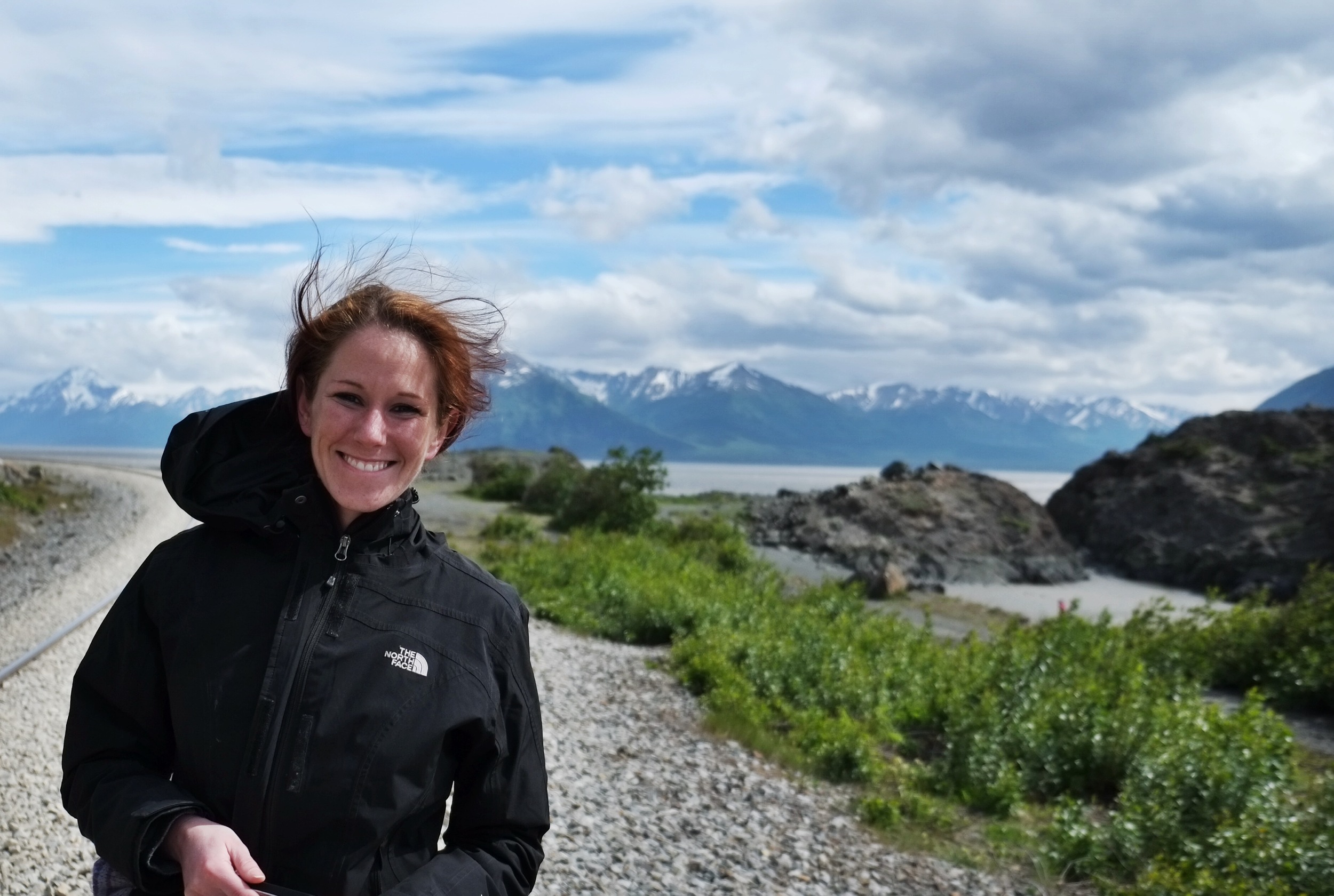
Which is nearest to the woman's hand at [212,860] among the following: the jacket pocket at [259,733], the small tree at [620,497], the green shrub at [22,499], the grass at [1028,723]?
the jacket pocket at [259,733]

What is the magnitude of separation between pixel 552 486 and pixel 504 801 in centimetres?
3622

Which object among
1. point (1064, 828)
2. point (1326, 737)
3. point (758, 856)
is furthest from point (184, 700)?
point (1326, 737)

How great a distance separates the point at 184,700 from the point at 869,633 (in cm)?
1482

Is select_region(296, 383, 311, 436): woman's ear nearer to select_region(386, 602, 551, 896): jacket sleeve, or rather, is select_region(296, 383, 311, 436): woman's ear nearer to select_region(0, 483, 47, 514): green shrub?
select_region(386, 602, 551, 896): jacket sleeve

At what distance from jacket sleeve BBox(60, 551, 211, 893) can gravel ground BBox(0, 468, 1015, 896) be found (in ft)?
13.8

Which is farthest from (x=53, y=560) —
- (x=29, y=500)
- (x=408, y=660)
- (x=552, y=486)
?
(x=408, y=660)

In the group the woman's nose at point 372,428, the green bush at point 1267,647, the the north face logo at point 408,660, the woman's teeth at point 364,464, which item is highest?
the woman's nose at point 372,428

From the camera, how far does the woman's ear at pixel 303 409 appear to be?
248cm

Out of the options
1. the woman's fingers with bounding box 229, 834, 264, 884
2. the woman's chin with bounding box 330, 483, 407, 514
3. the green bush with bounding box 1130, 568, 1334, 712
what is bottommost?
the green bush with bounding box 1130, 568, 1334, 712

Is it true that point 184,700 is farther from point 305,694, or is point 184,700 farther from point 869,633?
point 869,633

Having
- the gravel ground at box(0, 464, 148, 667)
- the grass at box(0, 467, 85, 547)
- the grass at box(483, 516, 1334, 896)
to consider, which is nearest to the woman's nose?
the grass at box(483, 516, 1334, 896)

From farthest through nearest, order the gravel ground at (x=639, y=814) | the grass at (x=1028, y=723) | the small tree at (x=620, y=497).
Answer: the small tree at (x=620, y=497) < the grass at (x=1028, y=723) < the gravel ground at (x=639, y=814)

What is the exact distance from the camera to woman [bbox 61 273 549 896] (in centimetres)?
219

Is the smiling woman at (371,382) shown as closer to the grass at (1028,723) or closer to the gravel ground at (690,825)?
the gravel ground at (690,825)
